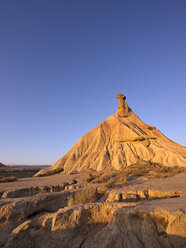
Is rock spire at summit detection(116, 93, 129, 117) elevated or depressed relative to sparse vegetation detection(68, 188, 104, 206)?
elevated

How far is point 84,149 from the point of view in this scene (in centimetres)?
2769

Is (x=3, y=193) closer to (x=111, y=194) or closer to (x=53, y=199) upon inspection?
(x=53, y=199)

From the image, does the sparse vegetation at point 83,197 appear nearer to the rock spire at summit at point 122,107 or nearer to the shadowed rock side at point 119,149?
the shadowed rock side at point 119,149

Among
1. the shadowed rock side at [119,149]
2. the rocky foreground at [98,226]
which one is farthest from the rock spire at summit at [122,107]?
the rocky foreground at [98,226]

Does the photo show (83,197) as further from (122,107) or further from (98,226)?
(122,107)

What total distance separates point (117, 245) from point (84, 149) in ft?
80.1

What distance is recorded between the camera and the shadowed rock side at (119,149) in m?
21.2

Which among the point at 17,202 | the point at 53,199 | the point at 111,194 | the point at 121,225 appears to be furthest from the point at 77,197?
the point at 121,225

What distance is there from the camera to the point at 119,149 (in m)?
24.1

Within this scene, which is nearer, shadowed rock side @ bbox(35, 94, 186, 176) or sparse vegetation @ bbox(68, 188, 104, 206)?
sparse vegetation @ bbox(68, 188, 104, 206)

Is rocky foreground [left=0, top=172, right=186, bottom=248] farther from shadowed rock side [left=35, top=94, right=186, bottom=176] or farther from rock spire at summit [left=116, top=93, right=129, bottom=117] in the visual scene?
rock spire at summit [left=116, top=93, right=129, bottom=117]

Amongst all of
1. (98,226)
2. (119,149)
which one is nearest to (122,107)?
(119,149)

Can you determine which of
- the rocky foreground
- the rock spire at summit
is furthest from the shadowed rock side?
the rocky foreground

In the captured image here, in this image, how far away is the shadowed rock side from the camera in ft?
69.6
